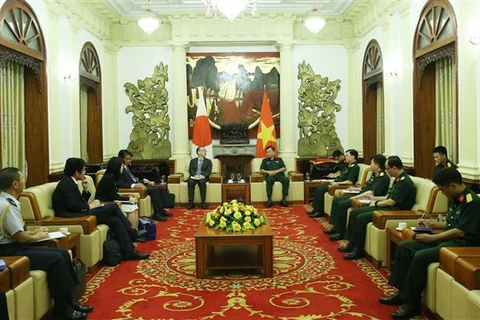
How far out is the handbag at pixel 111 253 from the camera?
266 inches

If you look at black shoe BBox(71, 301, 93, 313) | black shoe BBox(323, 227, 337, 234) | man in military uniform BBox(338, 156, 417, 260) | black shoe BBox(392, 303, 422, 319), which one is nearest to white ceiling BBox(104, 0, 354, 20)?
black shoe BBox(323, 227, 337, 234)

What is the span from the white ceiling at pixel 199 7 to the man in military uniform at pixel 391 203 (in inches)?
248

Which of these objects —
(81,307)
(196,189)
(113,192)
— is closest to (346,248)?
(113,192)

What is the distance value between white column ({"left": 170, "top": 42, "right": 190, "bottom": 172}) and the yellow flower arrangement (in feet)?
22.3

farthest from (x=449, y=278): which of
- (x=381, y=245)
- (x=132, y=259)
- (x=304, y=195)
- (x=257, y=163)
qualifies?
(x=257, y=163)

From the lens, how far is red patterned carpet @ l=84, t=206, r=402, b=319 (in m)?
4.91

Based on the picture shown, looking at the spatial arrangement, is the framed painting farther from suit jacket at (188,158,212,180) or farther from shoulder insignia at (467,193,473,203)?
shoulder insignia at (467,193,473,203)

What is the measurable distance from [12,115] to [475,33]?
666cm

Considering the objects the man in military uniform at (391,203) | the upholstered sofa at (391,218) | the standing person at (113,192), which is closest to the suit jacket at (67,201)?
the standing person at (113,192)

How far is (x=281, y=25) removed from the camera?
519 inches

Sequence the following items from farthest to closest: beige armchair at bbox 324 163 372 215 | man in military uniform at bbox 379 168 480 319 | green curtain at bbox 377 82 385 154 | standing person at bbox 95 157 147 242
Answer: green curtain at bbox 377 82 385 154 < beige armchair at bbox 324 163 372 215 < standing person at bbox 95 157 147 242 < man in military uniform at bbox 379 168 480 319

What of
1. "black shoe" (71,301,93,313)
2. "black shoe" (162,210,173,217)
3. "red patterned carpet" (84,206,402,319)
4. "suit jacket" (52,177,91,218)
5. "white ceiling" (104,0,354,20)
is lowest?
"red patterned carpet" (84,206,402,319)

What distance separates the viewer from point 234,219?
643 cm

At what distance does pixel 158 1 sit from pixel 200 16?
126 cm
